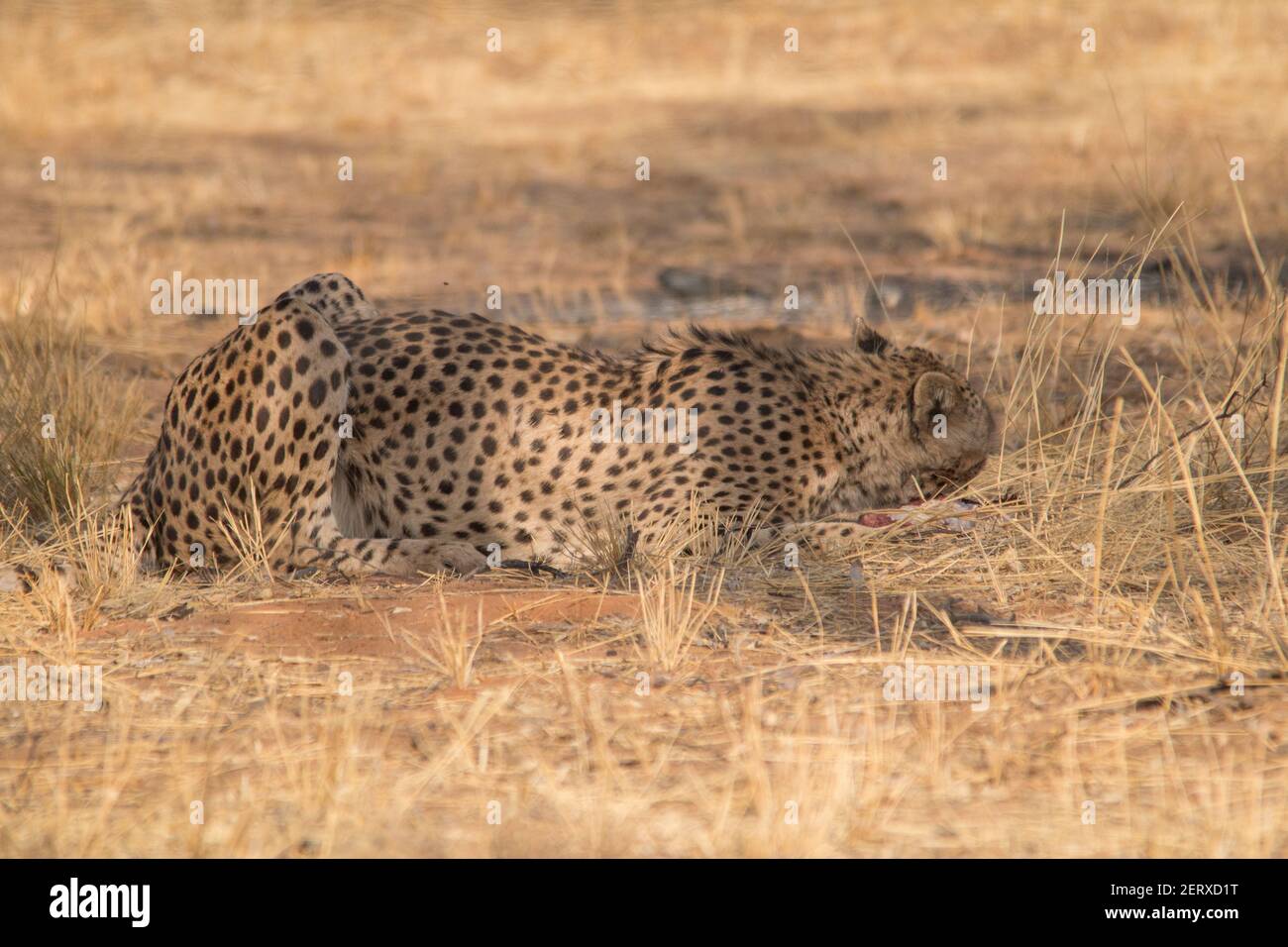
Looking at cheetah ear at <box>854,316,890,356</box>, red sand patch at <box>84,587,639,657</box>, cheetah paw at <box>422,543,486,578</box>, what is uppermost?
cheetah ear at <box>854,316,890,356</box>

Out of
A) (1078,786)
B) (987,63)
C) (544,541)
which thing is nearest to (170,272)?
(544,541)

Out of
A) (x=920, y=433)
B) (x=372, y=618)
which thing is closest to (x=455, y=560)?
(x=372, y=618)

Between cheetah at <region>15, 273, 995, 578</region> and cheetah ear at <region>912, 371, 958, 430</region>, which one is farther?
cheetah ear at <region>912, 371, 958, 430</region>

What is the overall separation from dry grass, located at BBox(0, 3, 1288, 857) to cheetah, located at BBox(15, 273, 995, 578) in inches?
9.1

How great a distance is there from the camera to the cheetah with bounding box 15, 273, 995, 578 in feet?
18.5

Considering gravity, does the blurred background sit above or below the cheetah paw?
above

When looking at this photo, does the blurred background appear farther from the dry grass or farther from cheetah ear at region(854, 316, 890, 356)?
cheetah ear at region(854, 316, 890, 356)

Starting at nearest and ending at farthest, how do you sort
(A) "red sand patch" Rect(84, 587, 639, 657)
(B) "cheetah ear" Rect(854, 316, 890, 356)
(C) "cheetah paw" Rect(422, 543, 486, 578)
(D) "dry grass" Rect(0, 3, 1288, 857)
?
(D) "dry grass" Rect(0, 3, 1288, 857), (A) "red sand patch" Rect(84, 587, 639, 657), (C) "cheetah paw" Rect(422, 543, 486, 578), (B) "cheetah ear" Rect(854, 316, 890, 356)

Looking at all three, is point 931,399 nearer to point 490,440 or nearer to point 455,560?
point 490,440

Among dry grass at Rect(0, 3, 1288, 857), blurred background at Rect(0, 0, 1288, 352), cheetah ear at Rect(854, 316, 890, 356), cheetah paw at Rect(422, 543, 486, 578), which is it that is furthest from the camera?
blurred background at Rect(0, 0, 1288, 352)

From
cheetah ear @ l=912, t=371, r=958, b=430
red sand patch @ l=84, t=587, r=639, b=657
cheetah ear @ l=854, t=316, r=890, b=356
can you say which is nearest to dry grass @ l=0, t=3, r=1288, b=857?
red sand patch @ l=84, t=587, r=639, b=657

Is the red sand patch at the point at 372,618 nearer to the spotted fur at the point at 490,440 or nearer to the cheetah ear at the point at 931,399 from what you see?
the spotted fur at the point at 490,440

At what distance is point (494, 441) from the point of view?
5.86 meters

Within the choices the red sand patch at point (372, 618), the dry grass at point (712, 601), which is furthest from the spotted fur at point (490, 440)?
the red sand patch at point (372, 618)
